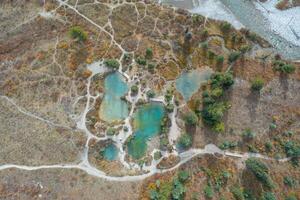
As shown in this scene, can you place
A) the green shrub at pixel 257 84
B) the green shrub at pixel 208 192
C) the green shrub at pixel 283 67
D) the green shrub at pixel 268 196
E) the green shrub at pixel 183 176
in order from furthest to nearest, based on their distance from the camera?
the green shrub at pixel 283 67 < the green shrub at pixel 257 84 < the green shrub at pixel 183 176 < the green shrub at pixel 208 192 < the green shrub at pixel 268 196

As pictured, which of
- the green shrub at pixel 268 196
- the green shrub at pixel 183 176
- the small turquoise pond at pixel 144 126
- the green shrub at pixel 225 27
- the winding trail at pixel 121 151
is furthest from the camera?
the green shrub at pixel 225 27

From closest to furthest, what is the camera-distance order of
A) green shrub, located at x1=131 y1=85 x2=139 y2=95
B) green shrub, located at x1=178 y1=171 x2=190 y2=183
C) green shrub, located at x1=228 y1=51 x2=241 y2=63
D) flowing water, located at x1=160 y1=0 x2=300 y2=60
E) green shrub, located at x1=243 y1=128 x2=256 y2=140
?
green shrub, located at x1=178 y1=171 x2=190 y2=183 → green shrub, located at x1=243 y1=128 x2=256 y2=140 → green shrub, located at x1=131 y1=85 x2=139 y2=95 → green shrub, located at x1=228 y1=51 x2=241 y2=63 → flowing water, located at x1=160 y1=0 x2=300 y2=60

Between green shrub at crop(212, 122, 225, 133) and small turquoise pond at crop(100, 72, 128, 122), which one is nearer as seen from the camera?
green shrub at crop(212, 122, 225, 133)

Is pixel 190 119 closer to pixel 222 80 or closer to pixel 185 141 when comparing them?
pixel 185 141

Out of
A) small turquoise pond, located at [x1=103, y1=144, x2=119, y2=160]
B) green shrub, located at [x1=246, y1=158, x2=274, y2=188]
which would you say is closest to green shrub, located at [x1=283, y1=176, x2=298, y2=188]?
green shrub, located at [x1=246, y1=158, x2=274, y2=188]

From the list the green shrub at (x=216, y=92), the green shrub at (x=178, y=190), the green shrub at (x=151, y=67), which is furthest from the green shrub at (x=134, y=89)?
the green shrub at (x=178, y=190)

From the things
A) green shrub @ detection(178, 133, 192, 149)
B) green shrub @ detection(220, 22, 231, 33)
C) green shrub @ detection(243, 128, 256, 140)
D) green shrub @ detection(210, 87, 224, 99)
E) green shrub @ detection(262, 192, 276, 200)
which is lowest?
green shrub @ detection(262, 192, 276, 200)

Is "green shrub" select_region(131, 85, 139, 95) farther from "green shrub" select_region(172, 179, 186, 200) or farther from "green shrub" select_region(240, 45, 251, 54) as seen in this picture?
"green shrub" select_region(240, 45, 251, 54)

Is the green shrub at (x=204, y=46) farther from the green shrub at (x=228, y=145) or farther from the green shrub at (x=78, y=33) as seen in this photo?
the green shrub at (x=78, y=33)
